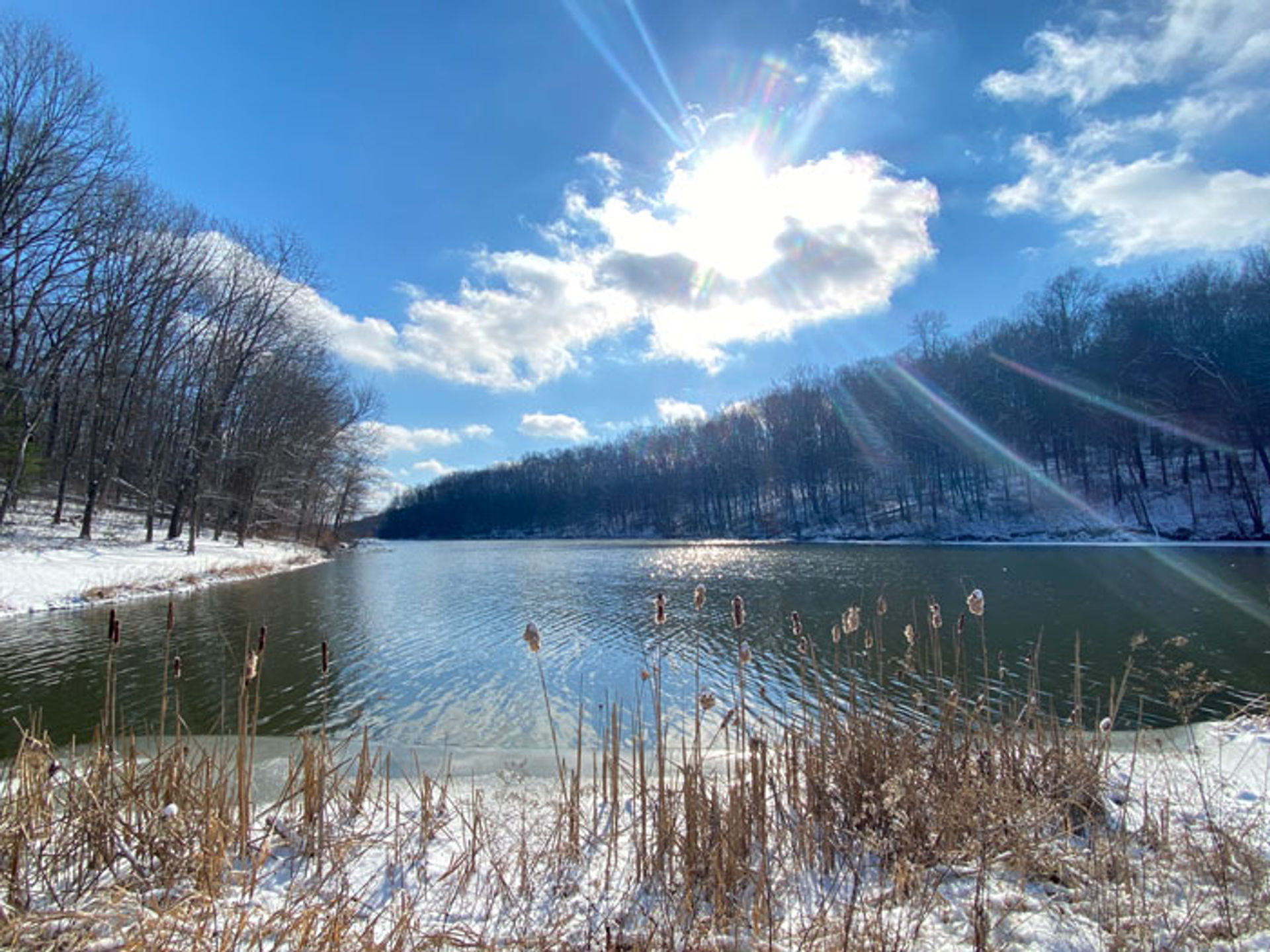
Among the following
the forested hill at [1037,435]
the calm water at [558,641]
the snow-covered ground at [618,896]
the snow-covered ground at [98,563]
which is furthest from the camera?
the forested hill at [1037,435]

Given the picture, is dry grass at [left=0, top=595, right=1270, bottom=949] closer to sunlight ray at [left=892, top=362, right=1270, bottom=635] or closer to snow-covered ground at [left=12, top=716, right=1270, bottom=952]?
snow-covered ground at [left=12, top=716, right=1270, bottom=952]

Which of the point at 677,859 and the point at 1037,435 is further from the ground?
the point at 1037,435

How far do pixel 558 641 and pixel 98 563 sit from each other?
17.3 meters

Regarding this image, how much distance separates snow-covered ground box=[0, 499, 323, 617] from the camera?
15.8 m

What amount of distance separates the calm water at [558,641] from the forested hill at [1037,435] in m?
19.0

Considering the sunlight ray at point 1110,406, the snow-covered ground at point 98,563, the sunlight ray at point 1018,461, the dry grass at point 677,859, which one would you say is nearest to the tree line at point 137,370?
the snow-covered ground at point 98,563

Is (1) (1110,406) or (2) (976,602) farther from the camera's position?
(1) (1110,406)

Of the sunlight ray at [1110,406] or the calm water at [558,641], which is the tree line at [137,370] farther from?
the sunlight ray at [1110,406]

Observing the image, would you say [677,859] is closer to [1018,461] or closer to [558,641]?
→ [558,641]

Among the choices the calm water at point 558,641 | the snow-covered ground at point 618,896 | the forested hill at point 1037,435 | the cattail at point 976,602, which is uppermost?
the forested hill at point 1037,435

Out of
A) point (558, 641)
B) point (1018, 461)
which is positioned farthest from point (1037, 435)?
point (558, 641)

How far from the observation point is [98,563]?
19469 mm

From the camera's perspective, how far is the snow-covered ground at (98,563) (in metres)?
15.8

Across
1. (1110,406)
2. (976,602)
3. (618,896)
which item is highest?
(1110,406)
